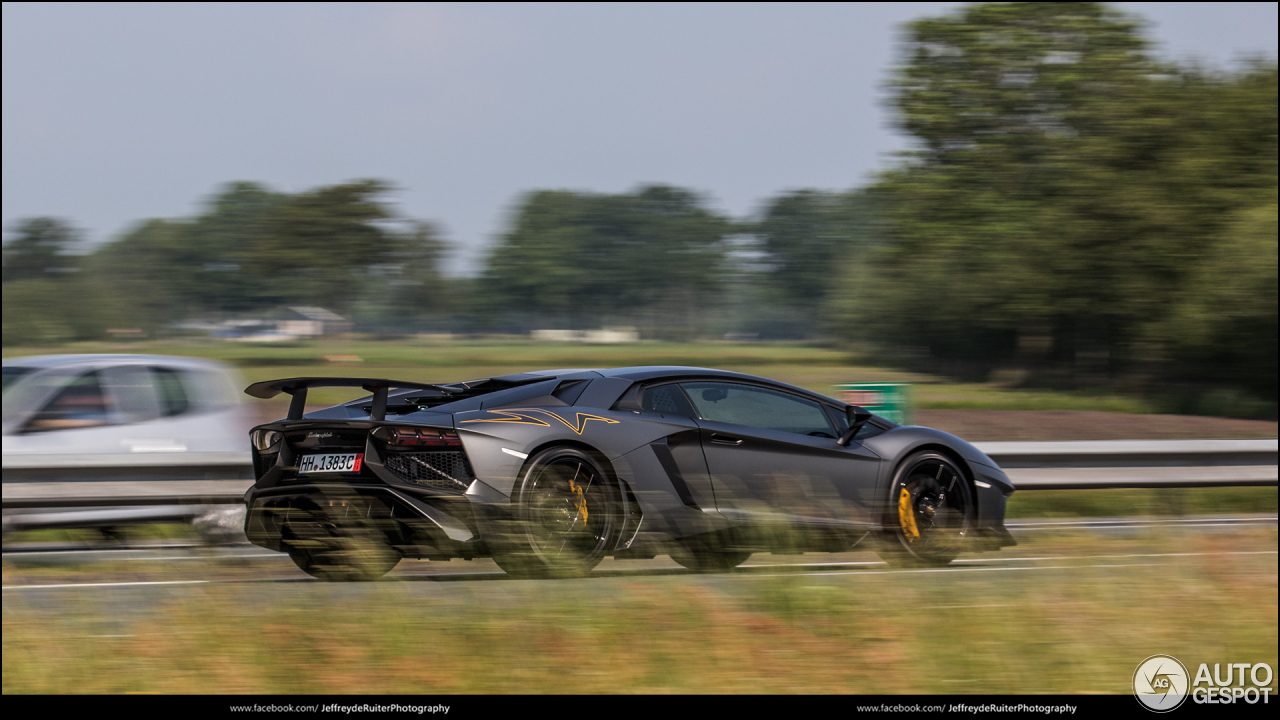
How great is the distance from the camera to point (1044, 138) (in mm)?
33219

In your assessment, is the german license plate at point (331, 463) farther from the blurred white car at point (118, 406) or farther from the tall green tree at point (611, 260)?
the tall green tree at point (611, 260)

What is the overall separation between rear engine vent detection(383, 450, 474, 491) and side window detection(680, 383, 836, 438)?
1396 mm

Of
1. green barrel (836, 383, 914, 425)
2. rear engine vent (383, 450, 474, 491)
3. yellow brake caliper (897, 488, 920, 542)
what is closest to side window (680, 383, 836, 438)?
yellow brake caliper (897, 488, 920, 542)

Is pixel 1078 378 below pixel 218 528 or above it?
below

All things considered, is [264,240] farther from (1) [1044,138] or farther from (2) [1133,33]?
(2) [1133,33]

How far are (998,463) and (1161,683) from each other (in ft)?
18.0

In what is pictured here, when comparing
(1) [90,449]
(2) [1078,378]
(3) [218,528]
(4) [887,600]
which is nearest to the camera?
(4) [887,600]

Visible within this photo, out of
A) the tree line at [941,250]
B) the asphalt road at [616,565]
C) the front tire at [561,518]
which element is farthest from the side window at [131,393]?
the tree line at [941,250]

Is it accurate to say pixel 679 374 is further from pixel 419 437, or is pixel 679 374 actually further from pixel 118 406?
pixel 118 406

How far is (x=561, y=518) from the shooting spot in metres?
5.55

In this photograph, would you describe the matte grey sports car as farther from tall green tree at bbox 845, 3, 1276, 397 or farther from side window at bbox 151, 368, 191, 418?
tall green tree at bbox 845, 3, 1276, 397

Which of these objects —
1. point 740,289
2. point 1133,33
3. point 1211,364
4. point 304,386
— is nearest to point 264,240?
point 740,289

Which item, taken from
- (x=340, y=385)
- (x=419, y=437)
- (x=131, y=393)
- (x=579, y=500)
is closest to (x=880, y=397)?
(x=579, y=500)

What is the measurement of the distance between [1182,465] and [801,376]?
15868mm
